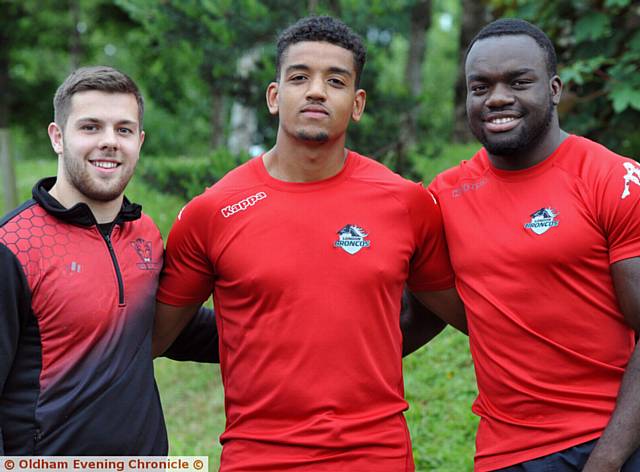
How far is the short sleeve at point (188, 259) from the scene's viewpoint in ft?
11.7

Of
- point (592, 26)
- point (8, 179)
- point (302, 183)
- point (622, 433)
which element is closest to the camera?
point (622, 433)

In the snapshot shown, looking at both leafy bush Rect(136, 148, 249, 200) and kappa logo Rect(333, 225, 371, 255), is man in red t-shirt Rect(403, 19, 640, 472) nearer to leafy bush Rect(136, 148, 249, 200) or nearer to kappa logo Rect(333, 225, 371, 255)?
kappa logo Rect(333, 225, 371, 255)

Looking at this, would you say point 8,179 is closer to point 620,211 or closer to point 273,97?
point 273,97

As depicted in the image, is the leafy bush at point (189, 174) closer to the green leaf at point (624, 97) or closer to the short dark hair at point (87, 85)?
the green leaf at point (624, 97)

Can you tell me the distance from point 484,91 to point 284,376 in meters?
1.48

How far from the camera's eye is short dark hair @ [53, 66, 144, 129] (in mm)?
3443

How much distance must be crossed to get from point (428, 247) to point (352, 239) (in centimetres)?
42

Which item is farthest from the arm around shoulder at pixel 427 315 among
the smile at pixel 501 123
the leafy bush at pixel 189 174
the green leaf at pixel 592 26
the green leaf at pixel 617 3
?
the green leaf at pixel 592 26

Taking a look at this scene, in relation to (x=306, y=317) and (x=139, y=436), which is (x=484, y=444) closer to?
(x=306, y=317)

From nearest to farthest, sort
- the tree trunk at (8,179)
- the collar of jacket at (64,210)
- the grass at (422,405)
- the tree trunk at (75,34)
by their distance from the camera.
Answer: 1. the collar of jacket at (64,210)
2. the grass at (422,405)
3. the tree trunk at (8,179)
4. the tree trunk at (75,34)

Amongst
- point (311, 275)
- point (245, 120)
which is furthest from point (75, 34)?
point (311, 275)

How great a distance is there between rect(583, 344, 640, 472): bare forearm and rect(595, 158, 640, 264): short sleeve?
15.5 inches

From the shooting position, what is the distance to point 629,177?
3.15 meters

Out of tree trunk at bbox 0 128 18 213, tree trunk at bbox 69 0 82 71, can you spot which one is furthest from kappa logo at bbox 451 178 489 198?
tree trunk at bbox 69 0 82 71
